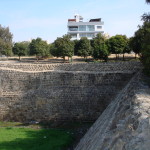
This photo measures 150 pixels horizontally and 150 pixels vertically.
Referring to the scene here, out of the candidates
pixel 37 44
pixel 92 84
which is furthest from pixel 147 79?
pixel 37 44

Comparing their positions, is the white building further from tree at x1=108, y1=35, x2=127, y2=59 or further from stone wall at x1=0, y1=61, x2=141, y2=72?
stone wall at x1=0, y1=61, x2=141, y2=72

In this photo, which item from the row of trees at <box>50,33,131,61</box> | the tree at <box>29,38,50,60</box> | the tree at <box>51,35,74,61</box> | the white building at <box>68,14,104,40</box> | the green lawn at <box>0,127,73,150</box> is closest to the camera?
the green lawn at <box>0,127,73,150</box>

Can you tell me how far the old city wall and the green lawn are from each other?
162 centimetres

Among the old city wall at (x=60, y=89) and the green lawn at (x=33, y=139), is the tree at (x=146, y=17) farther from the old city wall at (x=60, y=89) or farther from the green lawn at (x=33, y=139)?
the green lawn at (x=33, y=139)

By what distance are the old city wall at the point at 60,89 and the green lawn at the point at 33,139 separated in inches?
63.8

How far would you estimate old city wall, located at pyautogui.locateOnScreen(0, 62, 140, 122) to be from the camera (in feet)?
43.7

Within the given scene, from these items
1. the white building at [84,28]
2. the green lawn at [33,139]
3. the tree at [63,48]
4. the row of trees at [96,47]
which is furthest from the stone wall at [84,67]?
the white building at [84,28]

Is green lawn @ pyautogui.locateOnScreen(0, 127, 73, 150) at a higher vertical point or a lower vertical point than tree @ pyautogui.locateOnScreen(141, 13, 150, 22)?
lower

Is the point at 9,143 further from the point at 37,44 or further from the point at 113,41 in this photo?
the point at 37,44

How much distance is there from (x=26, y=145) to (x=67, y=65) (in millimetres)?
5098

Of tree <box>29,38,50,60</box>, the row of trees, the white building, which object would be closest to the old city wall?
the row of trees

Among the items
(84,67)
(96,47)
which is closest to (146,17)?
(84,67)

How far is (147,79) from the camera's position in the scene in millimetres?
10141

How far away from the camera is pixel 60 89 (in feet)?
45.0
